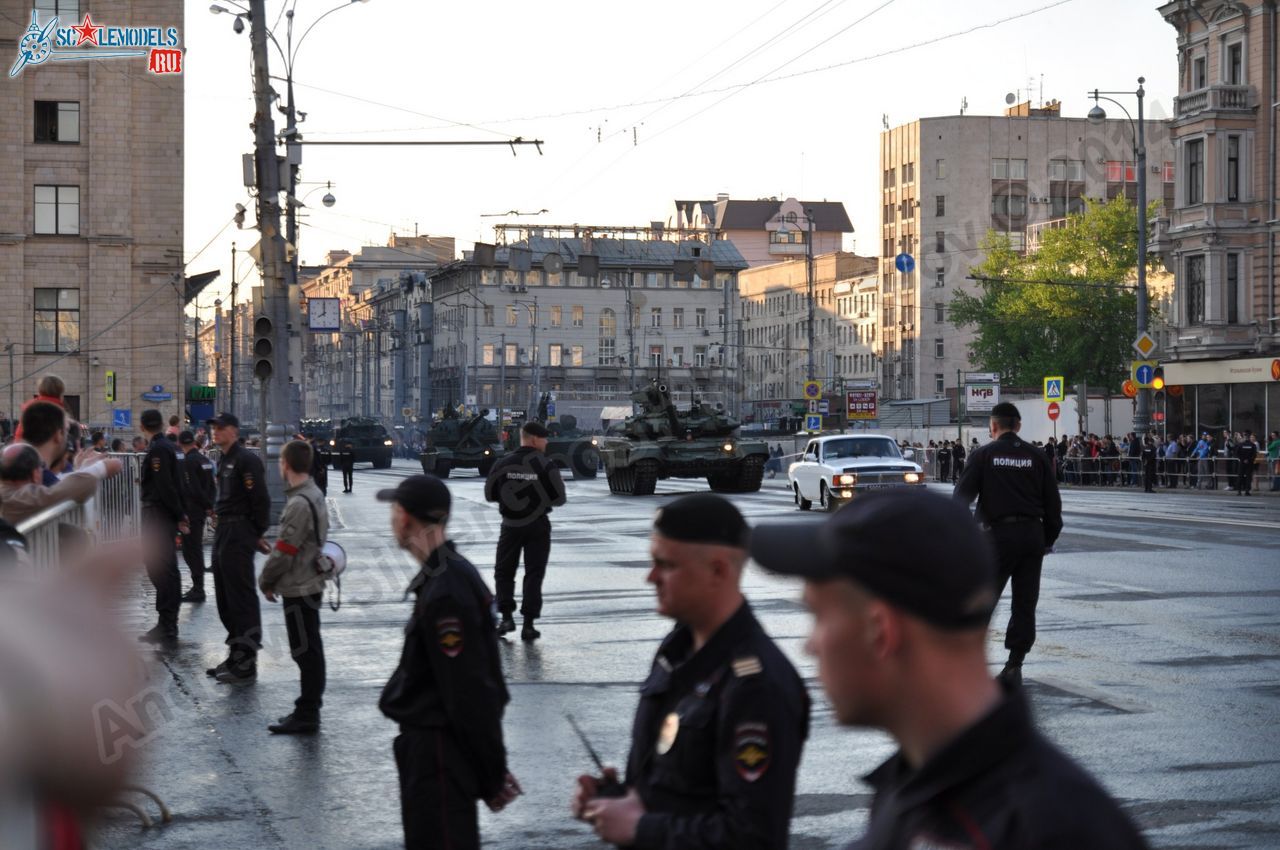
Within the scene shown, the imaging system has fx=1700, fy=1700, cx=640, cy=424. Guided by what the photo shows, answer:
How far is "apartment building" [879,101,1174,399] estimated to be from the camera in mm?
114625

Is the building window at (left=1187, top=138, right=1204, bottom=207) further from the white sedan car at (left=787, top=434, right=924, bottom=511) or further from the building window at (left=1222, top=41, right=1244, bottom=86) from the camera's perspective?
the white sedan car at (left=787, top=434, right=924, bottom=511)

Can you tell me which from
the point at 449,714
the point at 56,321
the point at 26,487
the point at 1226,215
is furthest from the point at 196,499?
the point at 1226,215

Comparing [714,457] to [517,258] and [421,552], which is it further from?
[421,552]

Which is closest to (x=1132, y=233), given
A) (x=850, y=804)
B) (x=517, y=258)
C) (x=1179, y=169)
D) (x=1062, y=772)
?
(x=1179, y=169)

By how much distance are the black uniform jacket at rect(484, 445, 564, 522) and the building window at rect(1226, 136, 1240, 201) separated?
1747 inches

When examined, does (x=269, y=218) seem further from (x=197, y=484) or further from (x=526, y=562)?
(x=526, y=562)

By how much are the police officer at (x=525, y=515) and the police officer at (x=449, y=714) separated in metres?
8.99

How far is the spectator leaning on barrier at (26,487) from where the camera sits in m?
7.19

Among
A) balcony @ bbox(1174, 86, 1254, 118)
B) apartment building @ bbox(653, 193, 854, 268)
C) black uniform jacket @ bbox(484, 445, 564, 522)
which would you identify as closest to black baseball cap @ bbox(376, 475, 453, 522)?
black uniform jacket @ bbox(484, 445, 564, 522)

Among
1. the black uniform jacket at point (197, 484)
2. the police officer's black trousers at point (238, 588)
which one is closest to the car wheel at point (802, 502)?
the black uniform jacket at point (197, 484)

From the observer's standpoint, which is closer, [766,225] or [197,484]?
[197,484]

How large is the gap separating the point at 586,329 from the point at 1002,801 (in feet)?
404

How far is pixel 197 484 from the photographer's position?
56.1 ft

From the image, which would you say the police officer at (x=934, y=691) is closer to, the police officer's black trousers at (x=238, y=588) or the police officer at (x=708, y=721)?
the police officer at (x=708, y=721)
